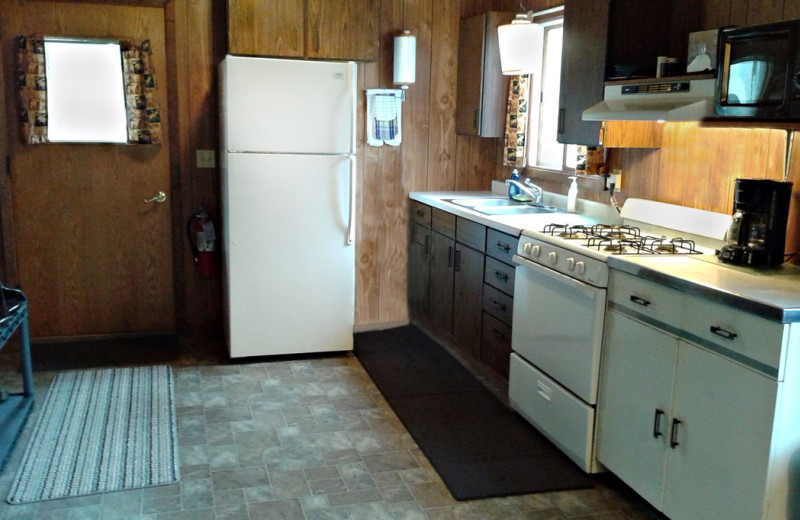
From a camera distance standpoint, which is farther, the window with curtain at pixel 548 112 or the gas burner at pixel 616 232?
the window with curtain at pixel 548 112

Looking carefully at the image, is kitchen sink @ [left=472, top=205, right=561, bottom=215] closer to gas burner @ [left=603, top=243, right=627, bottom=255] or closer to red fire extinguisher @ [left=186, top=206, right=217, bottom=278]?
gas burner @ [left=603, top=243, right=627, bottom=255]

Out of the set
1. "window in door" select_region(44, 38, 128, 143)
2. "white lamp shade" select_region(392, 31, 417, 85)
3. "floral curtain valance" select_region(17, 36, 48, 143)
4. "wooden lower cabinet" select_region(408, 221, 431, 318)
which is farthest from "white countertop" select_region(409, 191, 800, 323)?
"floral curtain valance" select_region(17, 36, 48, 143)

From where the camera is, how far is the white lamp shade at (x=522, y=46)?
13.0ft

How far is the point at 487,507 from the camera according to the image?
281 cm

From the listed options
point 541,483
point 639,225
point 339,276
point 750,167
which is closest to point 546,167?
point 639,225

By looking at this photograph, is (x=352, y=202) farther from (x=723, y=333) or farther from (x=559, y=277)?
(x=723, y=333)

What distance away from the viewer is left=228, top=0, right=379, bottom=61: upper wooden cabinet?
4043 millimetres

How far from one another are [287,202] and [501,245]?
1.24 meters

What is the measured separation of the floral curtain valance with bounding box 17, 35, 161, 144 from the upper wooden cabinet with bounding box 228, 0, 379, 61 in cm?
75

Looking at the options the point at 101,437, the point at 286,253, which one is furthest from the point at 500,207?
the point at 101,437

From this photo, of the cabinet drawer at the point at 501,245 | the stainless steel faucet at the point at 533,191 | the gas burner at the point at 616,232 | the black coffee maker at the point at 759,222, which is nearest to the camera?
the black coffee maker at the point at 759,222

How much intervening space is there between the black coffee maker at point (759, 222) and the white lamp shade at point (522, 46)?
1641mm

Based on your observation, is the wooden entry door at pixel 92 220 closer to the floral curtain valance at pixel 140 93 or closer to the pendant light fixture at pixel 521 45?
the floral curtain valance at pixel 140 93

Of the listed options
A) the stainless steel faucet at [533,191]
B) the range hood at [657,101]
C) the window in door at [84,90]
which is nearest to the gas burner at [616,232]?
the range hood at [657,101]
